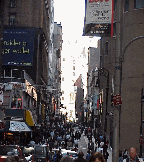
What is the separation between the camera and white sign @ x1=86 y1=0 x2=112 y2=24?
18484 mm

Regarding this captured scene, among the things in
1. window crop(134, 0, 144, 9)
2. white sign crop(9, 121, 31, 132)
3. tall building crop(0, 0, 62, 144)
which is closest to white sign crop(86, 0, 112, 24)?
white sign crop(9, 121, 31, 132)

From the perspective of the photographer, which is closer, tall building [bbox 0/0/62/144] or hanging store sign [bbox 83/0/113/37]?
hanging store sign [bbox 83/0/113/37]

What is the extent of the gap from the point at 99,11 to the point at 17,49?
165 ft

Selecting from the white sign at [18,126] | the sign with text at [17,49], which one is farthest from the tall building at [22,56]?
the white sign at [18,126]

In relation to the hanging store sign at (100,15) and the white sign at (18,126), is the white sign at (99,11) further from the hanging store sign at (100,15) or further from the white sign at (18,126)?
the white sign at (18,126)

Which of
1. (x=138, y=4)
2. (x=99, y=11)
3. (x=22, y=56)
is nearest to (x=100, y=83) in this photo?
(x=22, y=56)

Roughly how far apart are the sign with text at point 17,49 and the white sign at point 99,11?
49236 millimetres

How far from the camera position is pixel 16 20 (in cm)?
7700

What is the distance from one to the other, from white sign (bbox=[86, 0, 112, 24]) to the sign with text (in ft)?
162

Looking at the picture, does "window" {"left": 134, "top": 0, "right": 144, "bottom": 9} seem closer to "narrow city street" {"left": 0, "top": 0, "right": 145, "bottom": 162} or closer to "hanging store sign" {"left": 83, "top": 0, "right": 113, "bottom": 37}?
"narrow city street" {"left": 0, "top": 0, "right": 145, "bottom": 162}

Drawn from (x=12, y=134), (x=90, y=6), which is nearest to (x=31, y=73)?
(x=12, y=134)

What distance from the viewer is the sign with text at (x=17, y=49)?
67.9 m

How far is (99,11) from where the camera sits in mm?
18656

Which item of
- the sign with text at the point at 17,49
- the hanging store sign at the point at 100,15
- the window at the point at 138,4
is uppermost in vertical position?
Answer: the window at the point at 138,4
